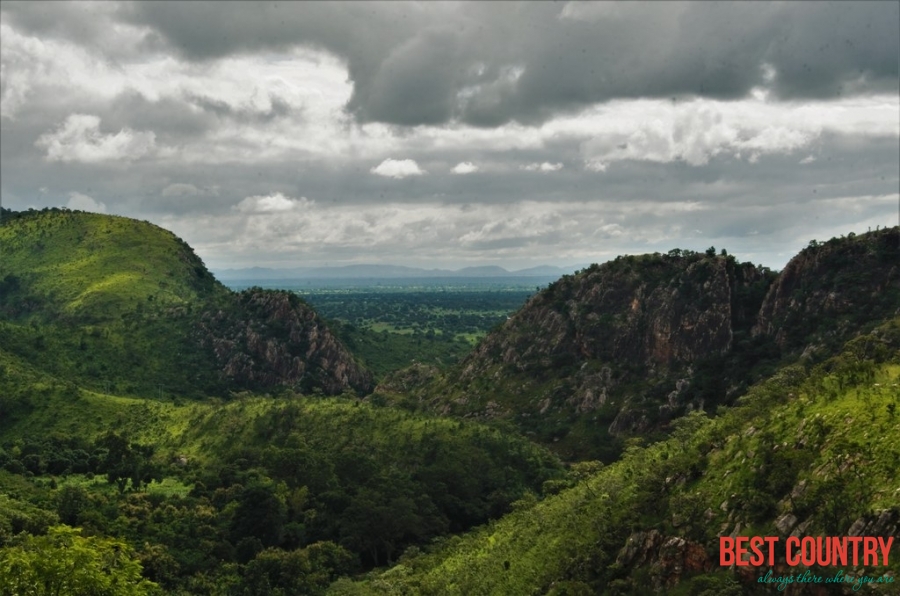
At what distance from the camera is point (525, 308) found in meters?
164

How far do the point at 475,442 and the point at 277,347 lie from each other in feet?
304

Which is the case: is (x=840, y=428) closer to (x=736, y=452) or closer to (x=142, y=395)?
(x=736, y=452)

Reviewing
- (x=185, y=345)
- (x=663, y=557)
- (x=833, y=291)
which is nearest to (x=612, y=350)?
(x=833, y=291)

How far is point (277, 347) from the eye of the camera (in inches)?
7288

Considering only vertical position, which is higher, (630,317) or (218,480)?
(630,317)

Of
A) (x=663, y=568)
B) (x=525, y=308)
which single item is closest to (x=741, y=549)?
(x=663, y=568)

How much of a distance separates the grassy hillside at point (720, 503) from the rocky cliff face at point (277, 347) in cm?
12114

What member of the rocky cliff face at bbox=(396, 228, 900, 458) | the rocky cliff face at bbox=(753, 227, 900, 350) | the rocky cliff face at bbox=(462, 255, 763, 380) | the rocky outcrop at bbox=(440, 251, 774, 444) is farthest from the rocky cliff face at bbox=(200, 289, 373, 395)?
the rocky cliff face at bbox=(753, 227, 900, 350)

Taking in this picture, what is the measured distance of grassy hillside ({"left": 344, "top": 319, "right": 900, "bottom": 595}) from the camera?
1506 inches

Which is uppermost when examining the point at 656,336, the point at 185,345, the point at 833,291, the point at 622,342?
the point at 833,291

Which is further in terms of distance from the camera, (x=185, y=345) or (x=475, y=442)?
(x=185, y=345)

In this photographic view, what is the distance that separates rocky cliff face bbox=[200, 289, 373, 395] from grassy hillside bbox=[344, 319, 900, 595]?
397 feet

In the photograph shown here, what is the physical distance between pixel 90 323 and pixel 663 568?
172m

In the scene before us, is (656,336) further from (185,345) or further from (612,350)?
(185,345)
